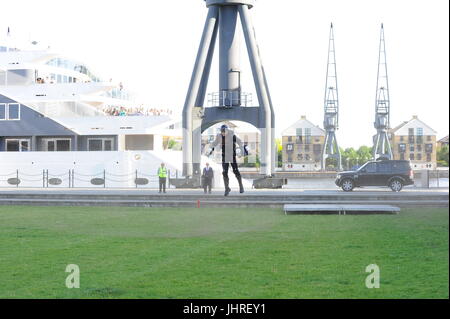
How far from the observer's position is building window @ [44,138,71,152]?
43406mm

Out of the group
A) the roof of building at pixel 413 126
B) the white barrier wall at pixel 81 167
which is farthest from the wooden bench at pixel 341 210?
the roof of building at pixel 413 126

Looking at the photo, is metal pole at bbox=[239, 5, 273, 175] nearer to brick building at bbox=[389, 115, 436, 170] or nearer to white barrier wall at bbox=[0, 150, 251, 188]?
white barrier wall at bbox=[0, 150, 251, 188]

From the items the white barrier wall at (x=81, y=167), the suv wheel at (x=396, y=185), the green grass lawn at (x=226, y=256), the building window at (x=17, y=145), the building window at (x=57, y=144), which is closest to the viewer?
the green grass lawn at (x=226, y=256)

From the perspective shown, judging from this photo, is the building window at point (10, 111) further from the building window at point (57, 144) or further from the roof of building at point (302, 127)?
the roof of building at point (302, 127)

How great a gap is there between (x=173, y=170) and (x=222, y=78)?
6714 mm

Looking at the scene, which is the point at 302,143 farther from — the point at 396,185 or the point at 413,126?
the point at 396,185

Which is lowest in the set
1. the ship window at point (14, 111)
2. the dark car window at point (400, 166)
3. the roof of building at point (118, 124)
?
the dark car window at point (400, 166)

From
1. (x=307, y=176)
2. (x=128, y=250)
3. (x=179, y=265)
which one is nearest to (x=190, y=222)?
(x=128, y=250)

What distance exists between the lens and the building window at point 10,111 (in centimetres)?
4284

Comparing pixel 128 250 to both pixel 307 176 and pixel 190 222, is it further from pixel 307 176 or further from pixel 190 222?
pixel 307 176

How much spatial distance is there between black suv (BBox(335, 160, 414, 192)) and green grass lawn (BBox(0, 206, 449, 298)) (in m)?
14.2

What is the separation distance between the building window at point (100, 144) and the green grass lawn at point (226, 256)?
26.4m

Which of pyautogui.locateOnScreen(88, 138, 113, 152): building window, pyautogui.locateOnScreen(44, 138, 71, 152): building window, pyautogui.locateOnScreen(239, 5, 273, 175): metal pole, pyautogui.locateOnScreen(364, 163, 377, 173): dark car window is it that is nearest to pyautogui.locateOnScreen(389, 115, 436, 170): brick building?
pyautogui.locateOnScreen(88, 138, 113, 152): building window
